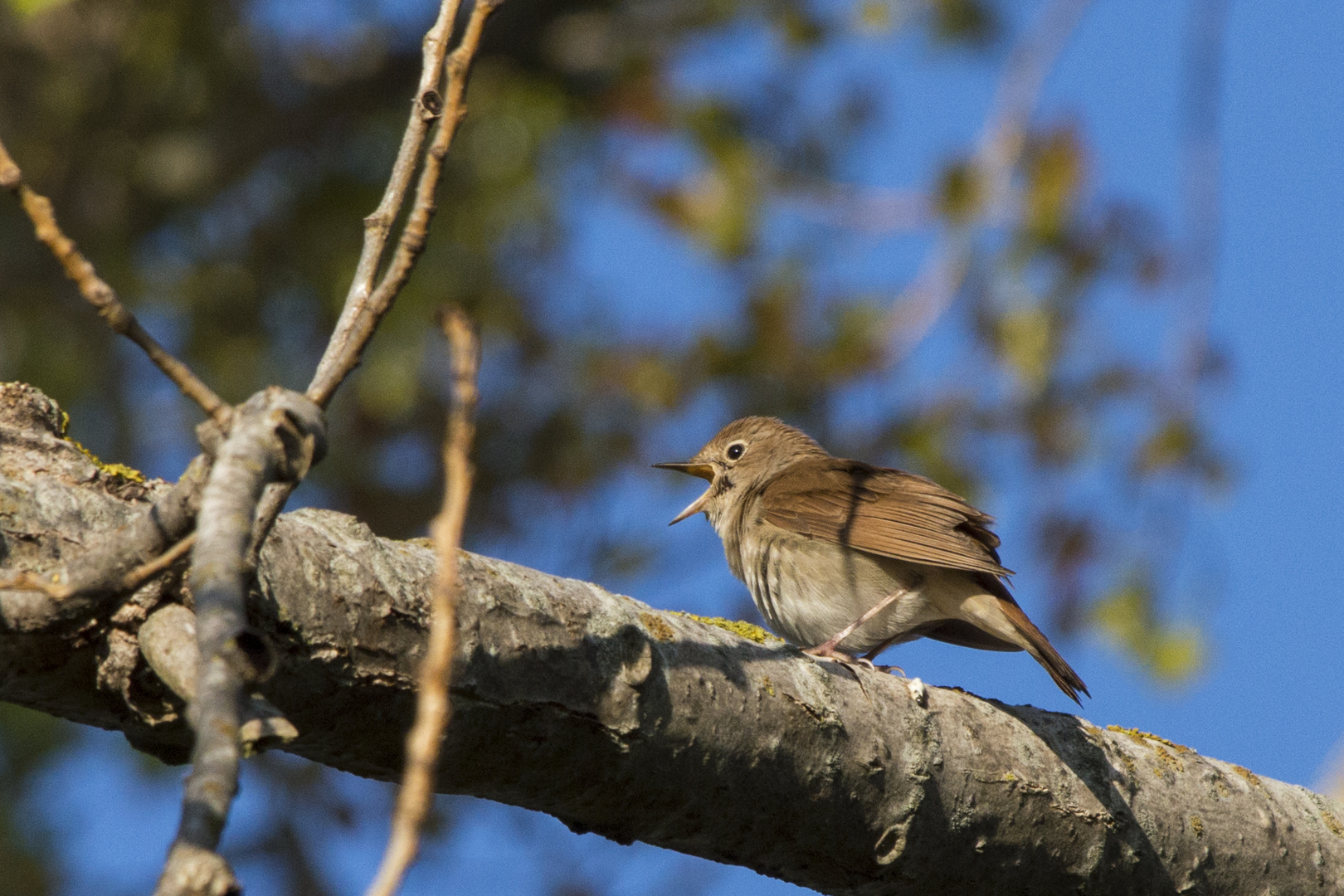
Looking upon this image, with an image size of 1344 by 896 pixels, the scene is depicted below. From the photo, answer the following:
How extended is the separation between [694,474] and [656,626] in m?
3.60

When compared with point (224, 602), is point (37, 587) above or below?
above

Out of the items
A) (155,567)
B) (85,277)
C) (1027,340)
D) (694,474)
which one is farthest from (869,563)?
(85,277)

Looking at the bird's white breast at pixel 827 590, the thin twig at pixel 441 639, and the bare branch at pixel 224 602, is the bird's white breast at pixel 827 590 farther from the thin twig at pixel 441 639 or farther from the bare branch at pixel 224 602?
the thin twig at pixel 441 639

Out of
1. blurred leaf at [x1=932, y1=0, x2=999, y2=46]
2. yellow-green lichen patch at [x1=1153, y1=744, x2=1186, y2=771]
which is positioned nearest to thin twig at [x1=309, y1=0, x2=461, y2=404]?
yellow-green lichen patch at [x1=1153, y1=744, x2=1186, y2=771]

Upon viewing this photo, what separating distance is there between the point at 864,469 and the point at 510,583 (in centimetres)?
311

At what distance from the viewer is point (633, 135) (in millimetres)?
8805

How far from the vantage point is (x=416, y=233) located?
193 centimetres

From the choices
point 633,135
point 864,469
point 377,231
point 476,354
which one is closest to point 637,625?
point 377,231

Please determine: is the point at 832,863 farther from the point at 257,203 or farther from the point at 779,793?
the point at 257,203

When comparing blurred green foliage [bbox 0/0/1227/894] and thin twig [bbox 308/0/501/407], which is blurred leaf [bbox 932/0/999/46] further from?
thin twig [bbox 308/0/501/407]

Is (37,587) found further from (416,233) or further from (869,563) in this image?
(869,563)

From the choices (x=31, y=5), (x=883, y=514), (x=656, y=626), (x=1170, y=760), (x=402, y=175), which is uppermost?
(x=31, y=5)

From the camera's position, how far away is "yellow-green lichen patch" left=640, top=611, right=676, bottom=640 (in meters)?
2.84

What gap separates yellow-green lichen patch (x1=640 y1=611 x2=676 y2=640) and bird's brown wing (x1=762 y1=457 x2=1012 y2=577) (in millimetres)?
1922
